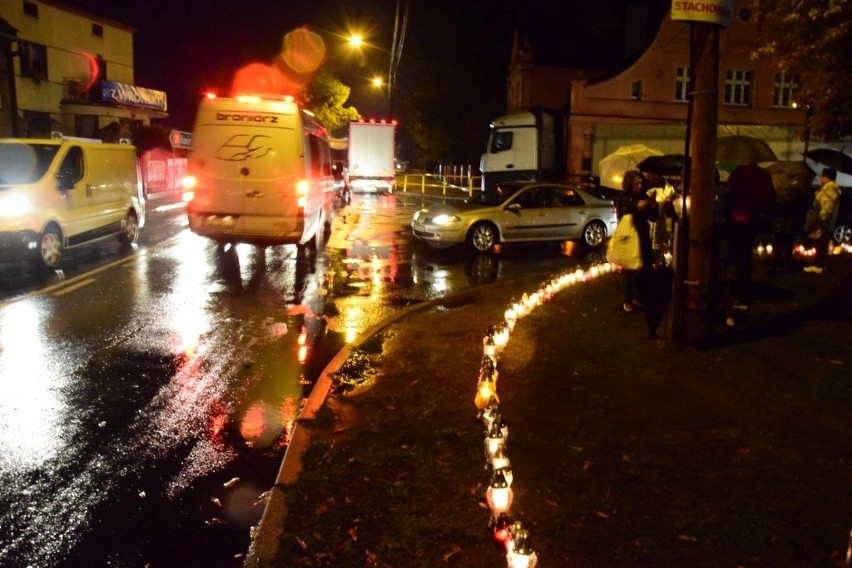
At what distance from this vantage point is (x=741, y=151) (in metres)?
17.3

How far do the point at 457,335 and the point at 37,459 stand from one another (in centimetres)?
450

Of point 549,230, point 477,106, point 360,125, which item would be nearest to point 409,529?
point 549,230

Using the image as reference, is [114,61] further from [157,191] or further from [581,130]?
[581,130]

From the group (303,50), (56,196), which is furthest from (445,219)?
(303,50)

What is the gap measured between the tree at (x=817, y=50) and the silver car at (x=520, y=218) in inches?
195

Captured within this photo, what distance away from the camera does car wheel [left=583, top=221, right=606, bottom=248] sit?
17.2m

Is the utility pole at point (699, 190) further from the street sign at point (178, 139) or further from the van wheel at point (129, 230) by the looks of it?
the street sign at point (178, 139)

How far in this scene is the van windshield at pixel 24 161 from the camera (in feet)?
41.4

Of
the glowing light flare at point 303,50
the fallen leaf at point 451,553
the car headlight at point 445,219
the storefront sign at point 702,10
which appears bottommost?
the fallen leaf at point 451,553

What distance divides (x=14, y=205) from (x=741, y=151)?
14.5 meters

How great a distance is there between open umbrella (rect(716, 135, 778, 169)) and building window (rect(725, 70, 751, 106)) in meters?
21.3

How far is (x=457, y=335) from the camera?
339 inches

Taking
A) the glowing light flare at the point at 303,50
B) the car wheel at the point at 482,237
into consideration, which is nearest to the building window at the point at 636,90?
the glowing light flare at the point at 303,50

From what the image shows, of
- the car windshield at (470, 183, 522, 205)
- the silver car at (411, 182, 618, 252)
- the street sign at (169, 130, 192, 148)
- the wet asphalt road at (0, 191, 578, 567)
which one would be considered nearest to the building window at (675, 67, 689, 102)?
the silver car at (411, 182, 618, 252)
